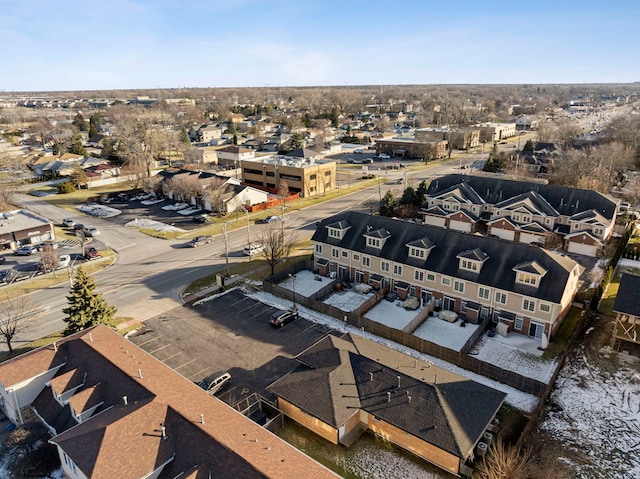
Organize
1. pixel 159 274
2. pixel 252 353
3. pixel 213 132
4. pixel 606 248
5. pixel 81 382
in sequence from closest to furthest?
pixel 81 382 → pixel 252 353 → pixel 159 274 → pixel 606 248 → pixel 213 132

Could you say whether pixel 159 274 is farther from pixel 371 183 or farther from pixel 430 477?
pixel 371 183

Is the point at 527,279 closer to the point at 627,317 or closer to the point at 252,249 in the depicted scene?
the point at 627,317

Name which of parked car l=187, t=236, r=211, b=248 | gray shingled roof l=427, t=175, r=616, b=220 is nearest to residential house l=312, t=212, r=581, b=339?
parked car l=187, t=236, r=211, b=248

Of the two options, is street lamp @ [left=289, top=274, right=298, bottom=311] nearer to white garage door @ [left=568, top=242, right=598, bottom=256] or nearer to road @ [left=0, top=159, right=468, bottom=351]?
road @ [left=0, top=159, right=468, bottom=351]

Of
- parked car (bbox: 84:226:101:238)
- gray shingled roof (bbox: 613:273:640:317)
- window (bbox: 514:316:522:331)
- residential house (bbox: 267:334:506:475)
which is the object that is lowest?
parked car (bbox: 84:226:101:238)

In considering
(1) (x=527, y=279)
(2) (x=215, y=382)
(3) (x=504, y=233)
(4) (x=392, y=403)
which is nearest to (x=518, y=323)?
(1) (x=527, y=279)

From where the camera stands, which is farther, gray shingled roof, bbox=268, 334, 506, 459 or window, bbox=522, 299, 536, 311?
window, bbox=522, 299, 536, 311

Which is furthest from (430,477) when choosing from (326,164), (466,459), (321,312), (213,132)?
(213,132)
